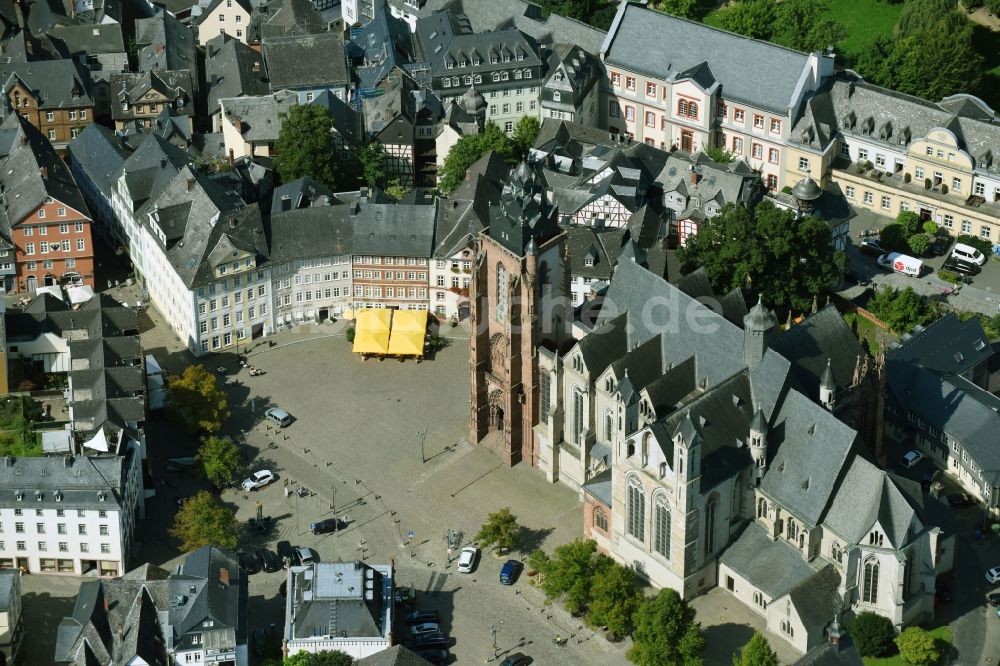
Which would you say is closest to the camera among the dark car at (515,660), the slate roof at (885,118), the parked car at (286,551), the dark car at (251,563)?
the dark car at (515,660)

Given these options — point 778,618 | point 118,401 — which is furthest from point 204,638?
point 778,618

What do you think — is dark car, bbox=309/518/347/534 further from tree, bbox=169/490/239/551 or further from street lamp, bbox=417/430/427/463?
street lamp, bbox=417/430/427/463

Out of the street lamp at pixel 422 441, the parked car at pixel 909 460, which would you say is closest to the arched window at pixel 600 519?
the street lamp at pixel 422 441

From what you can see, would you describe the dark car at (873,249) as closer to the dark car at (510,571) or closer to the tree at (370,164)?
the tree at (370,164)

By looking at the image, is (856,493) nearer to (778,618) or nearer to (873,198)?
(778,618)

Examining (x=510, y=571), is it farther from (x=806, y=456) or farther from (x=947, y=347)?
(x=947, y=347)

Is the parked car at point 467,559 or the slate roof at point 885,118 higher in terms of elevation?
the slate roof at point 885,118

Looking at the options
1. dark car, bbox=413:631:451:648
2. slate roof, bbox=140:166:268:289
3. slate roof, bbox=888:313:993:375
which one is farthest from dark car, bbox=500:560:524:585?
slate roof, bbox=140:166:268:289
